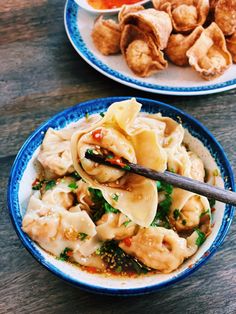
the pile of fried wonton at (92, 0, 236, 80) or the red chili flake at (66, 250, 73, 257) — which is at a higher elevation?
the pile of fried wonton at (92, 0, 236, 80)

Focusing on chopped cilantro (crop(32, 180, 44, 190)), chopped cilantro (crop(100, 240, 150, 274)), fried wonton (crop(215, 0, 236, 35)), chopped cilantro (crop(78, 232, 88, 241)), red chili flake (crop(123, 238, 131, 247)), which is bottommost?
chopped cilantro (crop(100, 240, 150, 274))

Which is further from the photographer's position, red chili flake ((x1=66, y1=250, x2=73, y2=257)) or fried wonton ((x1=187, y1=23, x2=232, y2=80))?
fried wonton ((x1=187, y1=23, x2=232, y2=80))

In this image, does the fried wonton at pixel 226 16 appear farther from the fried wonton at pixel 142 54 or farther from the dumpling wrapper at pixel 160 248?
the dumpling wrapper at pixel 160 248

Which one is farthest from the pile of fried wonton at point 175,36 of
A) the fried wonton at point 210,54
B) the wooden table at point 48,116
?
the wooden table at point 48,116

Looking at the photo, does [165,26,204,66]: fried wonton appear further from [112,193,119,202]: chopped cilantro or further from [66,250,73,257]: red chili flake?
[66,250,73,257]: red chili flake

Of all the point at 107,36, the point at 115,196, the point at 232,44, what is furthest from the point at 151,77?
the point at 115,196

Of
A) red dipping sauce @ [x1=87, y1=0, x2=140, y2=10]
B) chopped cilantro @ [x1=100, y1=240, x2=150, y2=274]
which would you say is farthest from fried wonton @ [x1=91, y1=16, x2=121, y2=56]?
chopped cilantro @ [x1=100, y1=240, x2=150, y2=274]
